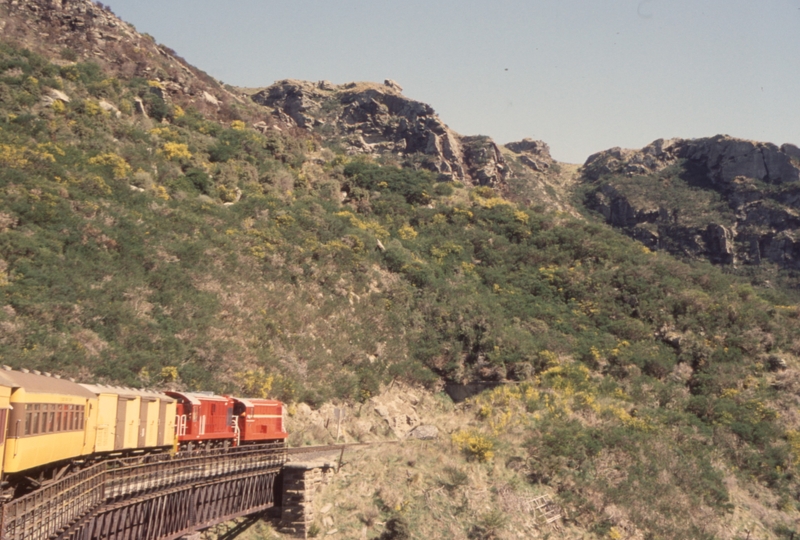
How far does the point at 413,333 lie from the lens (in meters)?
49.5

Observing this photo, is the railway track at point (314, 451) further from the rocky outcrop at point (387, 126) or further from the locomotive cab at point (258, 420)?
the rocky outcrop at point (387, 126)

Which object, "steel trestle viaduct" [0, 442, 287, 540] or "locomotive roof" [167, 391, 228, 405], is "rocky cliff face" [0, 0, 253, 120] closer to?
"locomotive roof" [167, 391, 228, 405]

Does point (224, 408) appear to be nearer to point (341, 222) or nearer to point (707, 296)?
point (341, 222)

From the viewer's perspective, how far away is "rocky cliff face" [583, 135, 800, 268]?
292 ft

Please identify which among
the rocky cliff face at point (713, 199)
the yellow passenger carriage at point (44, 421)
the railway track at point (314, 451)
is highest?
the rocky cliff face at point (713, 199)

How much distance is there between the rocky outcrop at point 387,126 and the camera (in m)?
88.4

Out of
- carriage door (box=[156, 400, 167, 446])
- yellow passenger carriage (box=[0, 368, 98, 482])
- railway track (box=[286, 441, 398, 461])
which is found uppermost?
yellow passenger carriage (box=[0, 368, 98, 482])

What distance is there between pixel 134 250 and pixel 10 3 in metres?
41.3

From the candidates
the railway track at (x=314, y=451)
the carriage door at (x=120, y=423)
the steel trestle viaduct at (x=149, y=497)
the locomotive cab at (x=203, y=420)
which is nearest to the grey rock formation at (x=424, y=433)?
the railway track at (x=314, y=451)

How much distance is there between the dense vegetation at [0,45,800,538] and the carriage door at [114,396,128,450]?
905 cm

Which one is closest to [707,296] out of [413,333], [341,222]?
[413,333]

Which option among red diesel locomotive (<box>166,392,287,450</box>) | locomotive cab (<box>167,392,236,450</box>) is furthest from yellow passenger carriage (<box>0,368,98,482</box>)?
red diesel locomotive (<box>166,392,287,450</box>)

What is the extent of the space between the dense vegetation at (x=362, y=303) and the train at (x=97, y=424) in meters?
5.94

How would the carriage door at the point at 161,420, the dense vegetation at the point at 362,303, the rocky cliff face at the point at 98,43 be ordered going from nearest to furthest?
the carriage door at the point at 161,420 < the dense vegetation at the point at 362,303 < the rocky cliff face at the point at 98,43
